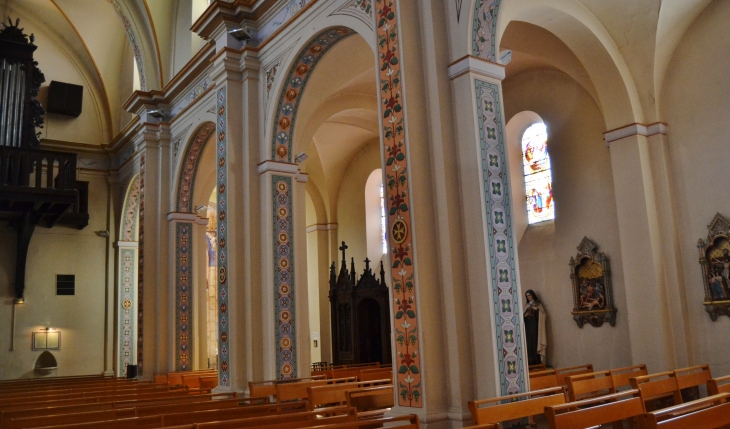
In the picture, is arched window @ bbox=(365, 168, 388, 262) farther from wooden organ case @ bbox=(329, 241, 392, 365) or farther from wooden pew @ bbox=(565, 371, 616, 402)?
wooden pew @ bbox=(565, 371, 616, 402)

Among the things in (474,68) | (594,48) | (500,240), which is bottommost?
(500,240)

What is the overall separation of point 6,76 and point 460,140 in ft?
40.8

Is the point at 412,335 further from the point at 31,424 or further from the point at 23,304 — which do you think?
the point at 23,304

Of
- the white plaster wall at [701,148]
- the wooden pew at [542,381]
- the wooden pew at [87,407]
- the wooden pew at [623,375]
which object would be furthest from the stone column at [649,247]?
the wooden pew at [87,407]

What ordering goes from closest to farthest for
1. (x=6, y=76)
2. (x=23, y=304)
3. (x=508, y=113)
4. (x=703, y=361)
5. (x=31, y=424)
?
1. (x=31, y=424)
2. (x=703, y=361)
3. (x=508, y=113)
4. (x=6, y=76)
5. (x=23, y=304)

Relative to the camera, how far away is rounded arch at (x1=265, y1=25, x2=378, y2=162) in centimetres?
952

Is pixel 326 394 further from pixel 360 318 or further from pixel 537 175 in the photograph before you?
pixel 360 318

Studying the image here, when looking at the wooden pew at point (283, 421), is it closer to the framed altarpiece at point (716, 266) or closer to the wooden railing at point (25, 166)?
the framed altarpiece at point (716, 266)

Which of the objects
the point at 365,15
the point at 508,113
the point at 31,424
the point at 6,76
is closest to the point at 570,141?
the point at 508,113

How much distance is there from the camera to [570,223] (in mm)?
11688

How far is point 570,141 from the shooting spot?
11.8 metres

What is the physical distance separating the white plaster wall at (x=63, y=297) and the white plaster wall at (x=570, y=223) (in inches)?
459

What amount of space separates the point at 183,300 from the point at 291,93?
585cm

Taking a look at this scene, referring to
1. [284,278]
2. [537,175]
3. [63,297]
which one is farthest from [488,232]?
[63,297]
